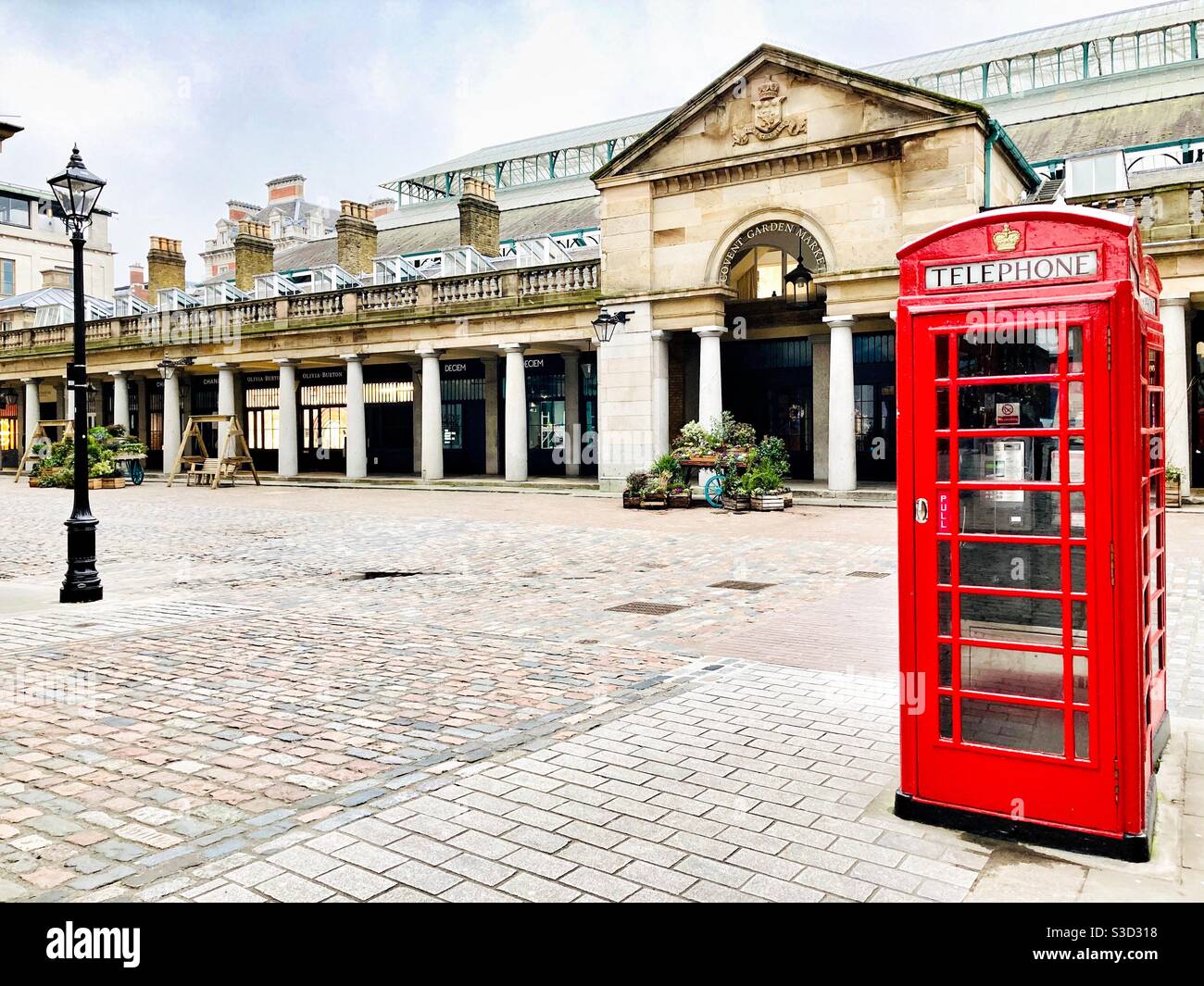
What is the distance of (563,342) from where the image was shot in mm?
29469

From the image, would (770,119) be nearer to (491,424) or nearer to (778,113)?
(778,113)

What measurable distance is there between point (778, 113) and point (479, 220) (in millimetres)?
13870

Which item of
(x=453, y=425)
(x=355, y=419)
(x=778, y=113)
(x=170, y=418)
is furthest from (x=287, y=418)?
(x=778, y=113)

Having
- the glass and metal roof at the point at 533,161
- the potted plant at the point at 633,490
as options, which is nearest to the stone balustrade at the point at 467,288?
the potted plant at the point at 633,490

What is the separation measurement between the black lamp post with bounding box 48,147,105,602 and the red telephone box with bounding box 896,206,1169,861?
9130 millimetres

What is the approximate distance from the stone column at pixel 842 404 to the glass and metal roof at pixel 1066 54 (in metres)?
19.9

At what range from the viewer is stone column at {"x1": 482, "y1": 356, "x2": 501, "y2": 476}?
35.0m

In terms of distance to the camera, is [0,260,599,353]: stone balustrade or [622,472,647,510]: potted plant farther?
[0,260,599,353]: stone balustrade

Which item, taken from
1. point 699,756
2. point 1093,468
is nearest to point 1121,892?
point 1093,468

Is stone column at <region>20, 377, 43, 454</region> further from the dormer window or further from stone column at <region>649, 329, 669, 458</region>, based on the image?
the dormer window

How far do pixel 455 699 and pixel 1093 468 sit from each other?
14.0 feet

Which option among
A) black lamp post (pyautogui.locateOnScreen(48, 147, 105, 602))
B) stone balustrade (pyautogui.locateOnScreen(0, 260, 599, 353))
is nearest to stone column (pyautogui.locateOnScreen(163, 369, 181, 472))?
stone balustrade (pyautogui.locateOnScreen(0, 260, 599, 353))

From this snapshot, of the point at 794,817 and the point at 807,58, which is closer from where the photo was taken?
the point at 794,817
